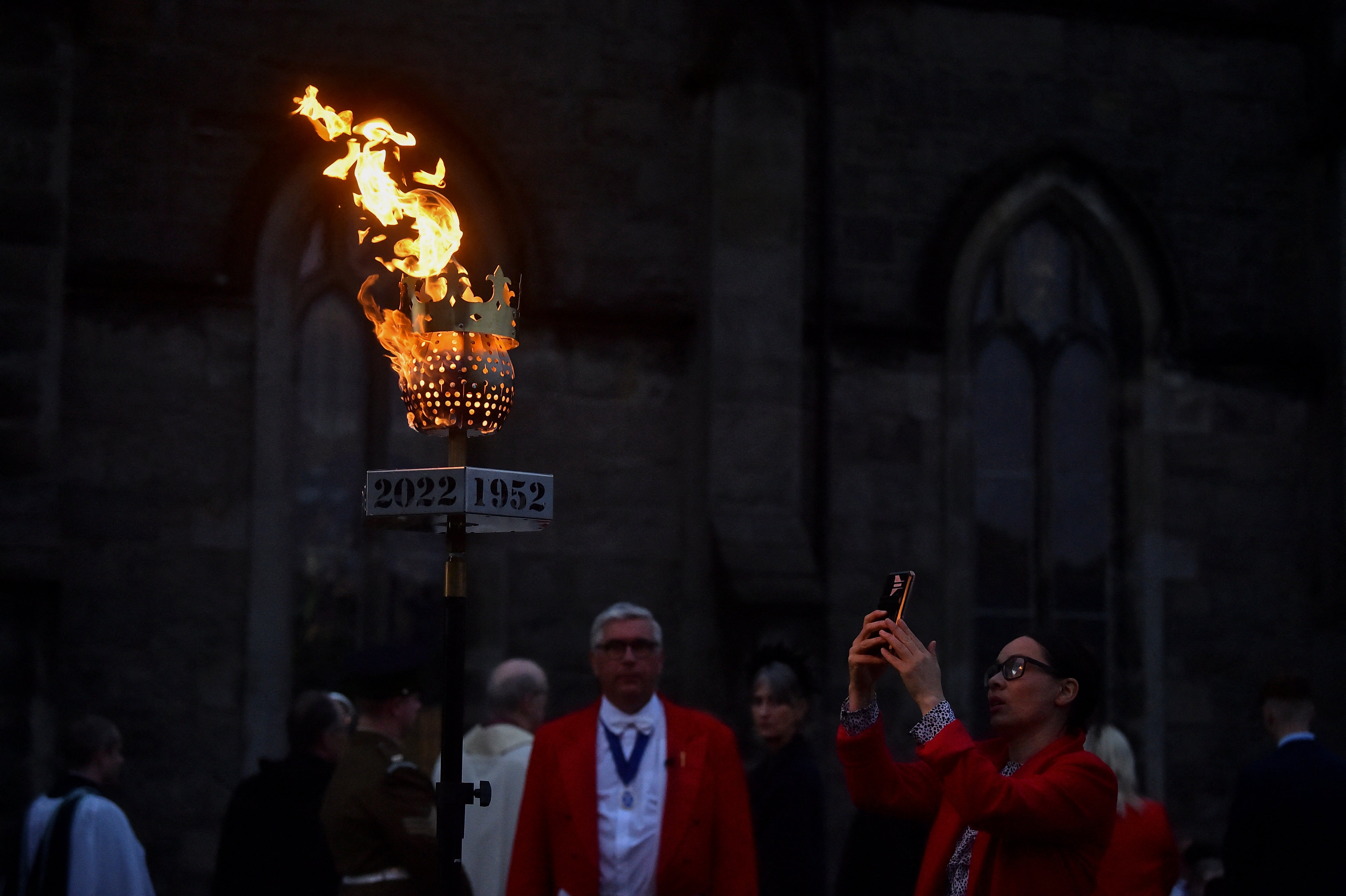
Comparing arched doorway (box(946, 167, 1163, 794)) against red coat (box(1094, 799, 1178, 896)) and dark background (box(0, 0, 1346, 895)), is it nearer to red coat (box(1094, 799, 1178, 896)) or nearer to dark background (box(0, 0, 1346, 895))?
dark background (box(0, 0, 1346, 895))

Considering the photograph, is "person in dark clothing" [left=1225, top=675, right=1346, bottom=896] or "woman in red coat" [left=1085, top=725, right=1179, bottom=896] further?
"person in dark clothing" [left=1225, top=675, right=1346, bottom=896]

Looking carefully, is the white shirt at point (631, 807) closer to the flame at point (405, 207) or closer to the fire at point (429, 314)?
the fire at point (429, 314)

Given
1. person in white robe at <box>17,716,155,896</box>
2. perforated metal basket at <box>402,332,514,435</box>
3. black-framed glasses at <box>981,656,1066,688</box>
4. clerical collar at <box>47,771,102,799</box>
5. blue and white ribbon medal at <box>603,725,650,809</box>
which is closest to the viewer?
black-framed glasses at <box>981,656,1066,688</box>

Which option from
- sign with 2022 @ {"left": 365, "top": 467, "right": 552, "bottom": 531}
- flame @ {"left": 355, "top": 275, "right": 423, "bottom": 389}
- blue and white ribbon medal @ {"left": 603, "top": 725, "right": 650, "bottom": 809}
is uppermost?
flame @ {"left": 355, "top": 275, "right": 423, "bottom": 389}

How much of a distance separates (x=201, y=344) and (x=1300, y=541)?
23.3 ft

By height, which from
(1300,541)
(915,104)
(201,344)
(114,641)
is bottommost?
(114,641)

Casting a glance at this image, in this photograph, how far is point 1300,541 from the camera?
11008 mm

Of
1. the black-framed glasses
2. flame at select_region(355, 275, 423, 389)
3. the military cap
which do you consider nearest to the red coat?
the black-framed glasses

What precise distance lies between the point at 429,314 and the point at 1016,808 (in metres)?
1.95

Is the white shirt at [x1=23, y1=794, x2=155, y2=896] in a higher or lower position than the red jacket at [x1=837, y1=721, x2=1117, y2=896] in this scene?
lower

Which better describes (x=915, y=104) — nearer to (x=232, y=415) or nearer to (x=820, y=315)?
(x=820, y=315)

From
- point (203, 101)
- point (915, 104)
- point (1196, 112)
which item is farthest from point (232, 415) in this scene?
point (1196, 112)

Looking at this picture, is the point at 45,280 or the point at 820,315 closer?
the point at 45,280

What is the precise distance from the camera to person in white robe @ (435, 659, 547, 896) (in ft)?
20.7
